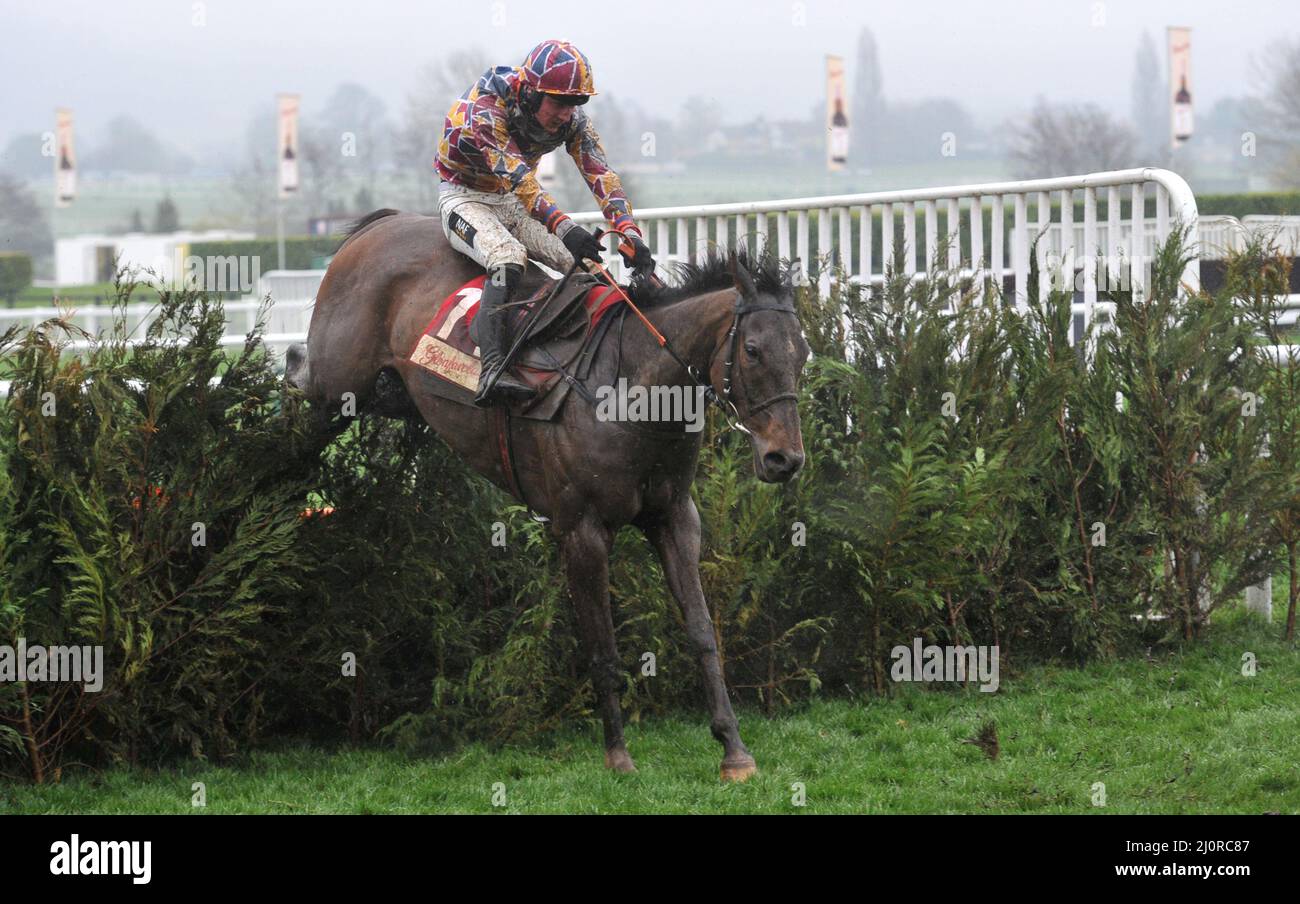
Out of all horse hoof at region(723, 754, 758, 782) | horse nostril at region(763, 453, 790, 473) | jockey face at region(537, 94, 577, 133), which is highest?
jockey face at region(537, 94, 577, 133)

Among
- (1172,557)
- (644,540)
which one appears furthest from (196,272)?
(1172,557)

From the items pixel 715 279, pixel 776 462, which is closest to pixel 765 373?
pixel 776 462

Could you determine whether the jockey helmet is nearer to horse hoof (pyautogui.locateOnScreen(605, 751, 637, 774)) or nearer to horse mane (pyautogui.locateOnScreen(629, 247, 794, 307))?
horse mane (pyautogui.locateOnScreen(629, 247, 794, 307))

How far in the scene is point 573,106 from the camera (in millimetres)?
6422

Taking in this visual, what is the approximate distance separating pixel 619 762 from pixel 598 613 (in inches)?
23.8

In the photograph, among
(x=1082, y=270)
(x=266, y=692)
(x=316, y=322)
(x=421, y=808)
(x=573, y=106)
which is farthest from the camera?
(x=1082, y=270)

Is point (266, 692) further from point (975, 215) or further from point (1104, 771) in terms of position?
point (975, 215)

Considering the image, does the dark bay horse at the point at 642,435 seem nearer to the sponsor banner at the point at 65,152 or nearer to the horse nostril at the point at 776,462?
the horse nostril at the point at 776,462

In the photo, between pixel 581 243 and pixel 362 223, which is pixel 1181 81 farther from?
pixel 581 243

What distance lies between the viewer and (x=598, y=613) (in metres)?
6.21

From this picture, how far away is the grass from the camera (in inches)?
225

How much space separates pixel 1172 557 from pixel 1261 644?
590 millimetres

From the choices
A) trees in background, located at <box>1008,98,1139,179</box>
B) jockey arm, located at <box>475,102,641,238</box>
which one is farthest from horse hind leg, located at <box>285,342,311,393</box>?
trees in background, located at <box>1008,98,1139,179</box>

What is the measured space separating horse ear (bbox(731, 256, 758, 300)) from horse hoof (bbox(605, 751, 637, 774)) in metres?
1.95
